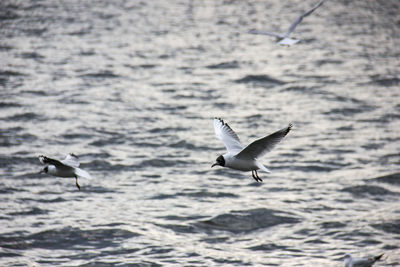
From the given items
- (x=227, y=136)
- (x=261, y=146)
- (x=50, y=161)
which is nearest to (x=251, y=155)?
(x=261, y=146)

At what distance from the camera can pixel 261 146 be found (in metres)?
9.56

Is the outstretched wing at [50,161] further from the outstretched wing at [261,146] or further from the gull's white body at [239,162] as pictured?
the outstretched wing at [261,146]

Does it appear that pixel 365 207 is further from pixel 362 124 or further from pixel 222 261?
pixel 362 124

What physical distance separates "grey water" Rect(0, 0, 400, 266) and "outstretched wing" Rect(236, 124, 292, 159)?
3157mm

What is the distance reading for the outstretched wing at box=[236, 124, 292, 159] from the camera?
9.29 metres

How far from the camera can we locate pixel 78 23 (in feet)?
102

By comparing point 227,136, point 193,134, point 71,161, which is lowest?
point 193,134

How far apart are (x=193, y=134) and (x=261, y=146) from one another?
9.50 meters

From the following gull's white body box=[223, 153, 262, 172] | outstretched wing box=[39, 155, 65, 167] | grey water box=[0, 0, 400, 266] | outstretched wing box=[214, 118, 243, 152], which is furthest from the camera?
grey water box=[0, 0, 400, 266]

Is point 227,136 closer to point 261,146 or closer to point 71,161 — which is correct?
point 261,146

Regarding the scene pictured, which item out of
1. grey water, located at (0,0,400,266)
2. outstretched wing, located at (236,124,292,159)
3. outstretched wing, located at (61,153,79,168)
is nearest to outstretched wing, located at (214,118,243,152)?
outstretched wing, located at (236,124,292,159)

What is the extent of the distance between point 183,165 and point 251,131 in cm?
275

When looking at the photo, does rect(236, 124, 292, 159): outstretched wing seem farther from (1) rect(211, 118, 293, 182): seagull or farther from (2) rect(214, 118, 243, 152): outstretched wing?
(2) rect(214, 118, 243, 152): outstretched wing

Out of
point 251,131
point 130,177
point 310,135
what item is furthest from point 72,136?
point 310,135
